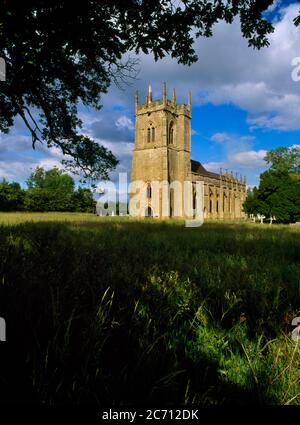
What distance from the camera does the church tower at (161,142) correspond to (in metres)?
55.5

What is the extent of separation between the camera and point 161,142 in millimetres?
55875

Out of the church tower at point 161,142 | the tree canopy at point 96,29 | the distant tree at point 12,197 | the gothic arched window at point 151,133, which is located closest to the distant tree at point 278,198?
the church tower at point 161,142

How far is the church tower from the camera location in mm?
55531

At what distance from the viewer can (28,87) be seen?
6801 mm

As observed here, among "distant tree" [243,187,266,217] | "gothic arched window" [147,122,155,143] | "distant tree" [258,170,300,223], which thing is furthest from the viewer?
"gothic arched window" [147,122,155,143]

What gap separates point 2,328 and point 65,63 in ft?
23.8

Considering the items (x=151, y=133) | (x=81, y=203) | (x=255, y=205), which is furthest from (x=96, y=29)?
(x=151, y=133)

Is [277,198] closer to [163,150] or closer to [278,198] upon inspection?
[278,198]

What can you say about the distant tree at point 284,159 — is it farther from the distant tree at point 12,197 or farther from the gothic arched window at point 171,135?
the distant tree at point 12,197
